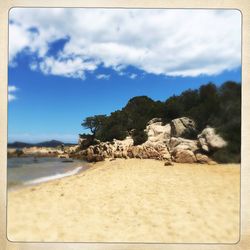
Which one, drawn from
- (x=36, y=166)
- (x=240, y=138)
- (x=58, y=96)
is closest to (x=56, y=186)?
(x=36, y=166)

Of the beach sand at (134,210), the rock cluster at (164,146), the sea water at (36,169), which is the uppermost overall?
the rock cluster at (164,146)

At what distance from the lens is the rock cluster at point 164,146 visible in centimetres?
567

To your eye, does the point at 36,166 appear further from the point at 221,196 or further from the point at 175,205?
the point at 221,196

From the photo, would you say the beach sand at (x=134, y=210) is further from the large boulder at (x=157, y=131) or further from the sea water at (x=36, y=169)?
the large boulder at (x=157, y=131)

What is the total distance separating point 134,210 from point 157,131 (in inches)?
82.0

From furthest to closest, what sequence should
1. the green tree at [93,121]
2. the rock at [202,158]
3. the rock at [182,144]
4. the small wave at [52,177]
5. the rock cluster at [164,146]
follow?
1. the rock at [182,144]
2. the rock cluster at [164,146]
3. the rock at [202,158]
4. the small wave at [52,177]
5. the green tree at [93,121]

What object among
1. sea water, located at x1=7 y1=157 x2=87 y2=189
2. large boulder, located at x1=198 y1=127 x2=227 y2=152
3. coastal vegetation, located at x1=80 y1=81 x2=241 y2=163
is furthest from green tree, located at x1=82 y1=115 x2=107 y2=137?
large boulder, located at x1=198 y1=127 x2=227 y2=152

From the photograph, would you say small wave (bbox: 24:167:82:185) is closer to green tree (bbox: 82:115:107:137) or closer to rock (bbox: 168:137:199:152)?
green tree (bbox: 82:115:107:137)

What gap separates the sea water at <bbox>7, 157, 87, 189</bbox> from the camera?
13.6 ft

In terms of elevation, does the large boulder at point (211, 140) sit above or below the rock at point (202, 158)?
above

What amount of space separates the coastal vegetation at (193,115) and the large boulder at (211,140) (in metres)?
0.07

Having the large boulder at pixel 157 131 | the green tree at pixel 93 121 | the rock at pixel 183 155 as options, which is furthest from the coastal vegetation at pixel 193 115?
the rock at pixel 183 155

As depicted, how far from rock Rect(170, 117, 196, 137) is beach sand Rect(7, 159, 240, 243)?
32.5 inches

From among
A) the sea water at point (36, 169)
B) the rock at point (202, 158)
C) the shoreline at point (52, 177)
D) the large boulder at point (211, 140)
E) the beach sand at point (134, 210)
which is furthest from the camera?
the rock at point (202, 158)
